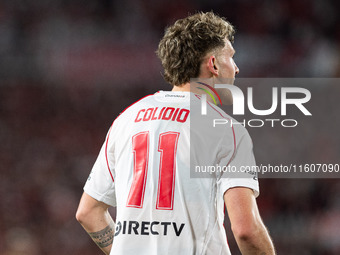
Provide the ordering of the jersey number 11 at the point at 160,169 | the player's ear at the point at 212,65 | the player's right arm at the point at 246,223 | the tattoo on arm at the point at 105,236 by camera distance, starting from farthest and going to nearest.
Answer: the tattoo on arm at the point at 105,236 < the player's ear at the point at 212,65 < the jersey number 11 at the point at 160,169 < the player's right arm at the point at 246,223

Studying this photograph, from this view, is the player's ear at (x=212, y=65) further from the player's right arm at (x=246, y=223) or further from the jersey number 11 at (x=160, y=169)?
the player's right arm at (x=246, y=223)

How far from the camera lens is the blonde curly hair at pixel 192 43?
2.09 metres

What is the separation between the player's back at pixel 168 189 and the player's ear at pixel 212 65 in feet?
0.61

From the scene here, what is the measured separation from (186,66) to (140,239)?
715 mm

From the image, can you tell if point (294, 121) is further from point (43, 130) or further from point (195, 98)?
point (195, 98)

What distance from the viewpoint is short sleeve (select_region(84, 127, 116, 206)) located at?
2092mm

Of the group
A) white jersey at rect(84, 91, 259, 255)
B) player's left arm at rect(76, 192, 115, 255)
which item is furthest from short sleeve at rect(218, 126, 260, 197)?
player's left arm at rect(76, 192, 115, 255)

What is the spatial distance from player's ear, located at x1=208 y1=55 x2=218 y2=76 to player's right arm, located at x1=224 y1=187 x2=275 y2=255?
1.73 ft

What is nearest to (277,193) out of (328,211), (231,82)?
(328,211)

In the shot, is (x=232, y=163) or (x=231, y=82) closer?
(x=232, y=163)

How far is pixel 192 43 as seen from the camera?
211cm

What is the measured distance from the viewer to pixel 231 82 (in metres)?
2.13

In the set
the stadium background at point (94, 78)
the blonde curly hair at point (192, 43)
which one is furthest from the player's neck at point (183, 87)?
the stadium background at point (94, 78)

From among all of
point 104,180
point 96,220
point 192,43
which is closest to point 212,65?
point 192,43
